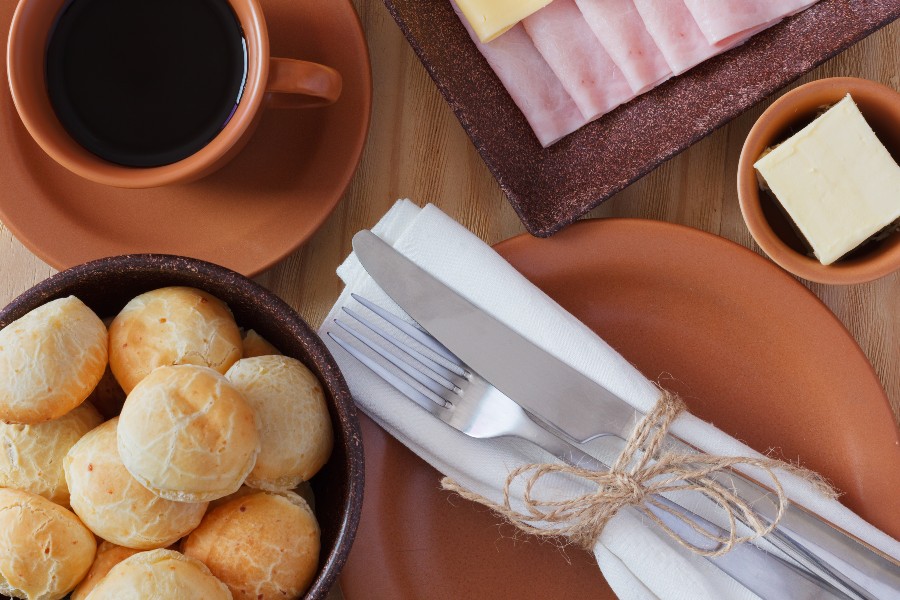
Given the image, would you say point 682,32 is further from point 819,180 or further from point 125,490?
point 125,490

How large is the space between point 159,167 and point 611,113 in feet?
1.58

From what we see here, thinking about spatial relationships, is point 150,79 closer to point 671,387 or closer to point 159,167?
point 159,167

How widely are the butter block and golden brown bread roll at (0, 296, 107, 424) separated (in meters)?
0.63

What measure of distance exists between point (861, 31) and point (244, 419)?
2.30ft

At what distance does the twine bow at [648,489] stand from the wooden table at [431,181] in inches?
9.9

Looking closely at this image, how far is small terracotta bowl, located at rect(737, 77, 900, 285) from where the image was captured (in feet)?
2.61

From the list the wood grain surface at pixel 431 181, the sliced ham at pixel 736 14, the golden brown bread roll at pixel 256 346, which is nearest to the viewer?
the golden brown bread roll at pixel 256 346

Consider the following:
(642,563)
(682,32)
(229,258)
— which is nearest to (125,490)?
(229,258)

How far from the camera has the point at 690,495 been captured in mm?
812

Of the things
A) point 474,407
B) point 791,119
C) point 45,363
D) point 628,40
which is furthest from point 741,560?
point 45,363

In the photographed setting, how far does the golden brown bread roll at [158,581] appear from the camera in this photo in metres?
0.59

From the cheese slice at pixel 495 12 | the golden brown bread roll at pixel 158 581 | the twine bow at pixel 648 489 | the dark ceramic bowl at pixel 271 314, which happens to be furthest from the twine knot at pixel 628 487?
the cheese slice at pixel 495 12

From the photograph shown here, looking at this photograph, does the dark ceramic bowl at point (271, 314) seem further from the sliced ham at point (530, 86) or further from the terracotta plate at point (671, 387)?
the sliced ham at point (530, 86)

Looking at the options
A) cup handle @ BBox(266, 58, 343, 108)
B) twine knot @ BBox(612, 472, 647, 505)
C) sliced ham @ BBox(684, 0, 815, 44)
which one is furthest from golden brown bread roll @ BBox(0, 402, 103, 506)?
sliced ham @ BBox(684, 0, 815, 44)
